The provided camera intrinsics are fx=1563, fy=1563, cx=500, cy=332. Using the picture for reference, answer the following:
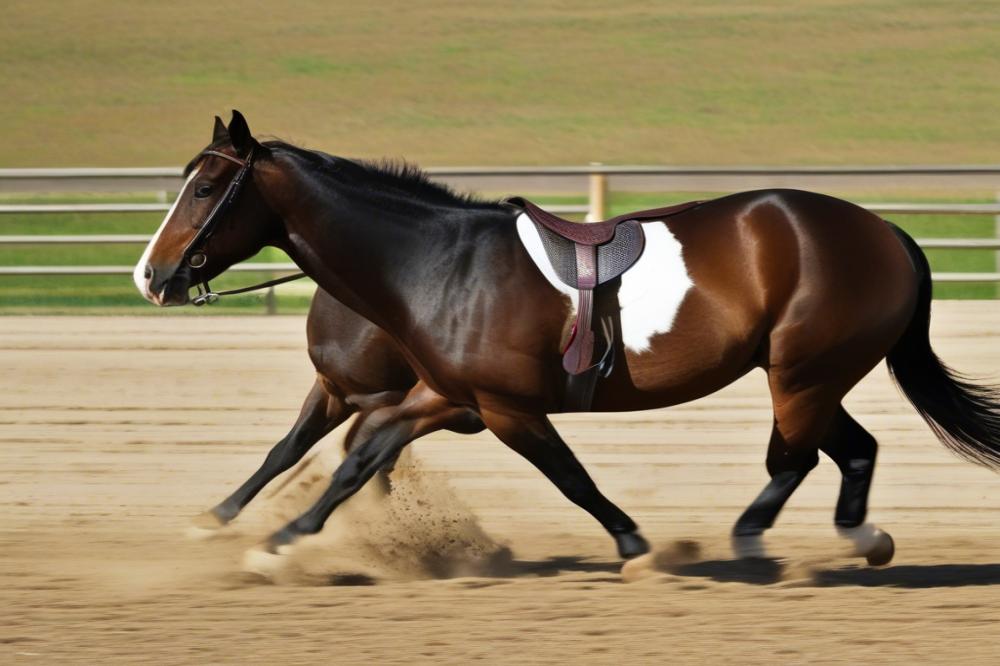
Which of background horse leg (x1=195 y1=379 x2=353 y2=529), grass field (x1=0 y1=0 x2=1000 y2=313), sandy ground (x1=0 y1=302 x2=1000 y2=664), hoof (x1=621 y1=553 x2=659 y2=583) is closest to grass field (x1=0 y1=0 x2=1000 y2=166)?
grass field (x1=0 y1=0 x2=1000 y2=313)

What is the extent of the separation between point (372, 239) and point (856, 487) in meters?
1.93

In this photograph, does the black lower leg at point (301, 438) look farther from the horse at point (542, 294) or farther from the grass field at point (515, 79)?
the grass field at point (515, 79)

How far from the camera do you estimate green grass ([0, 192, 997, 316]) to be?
12.4 m

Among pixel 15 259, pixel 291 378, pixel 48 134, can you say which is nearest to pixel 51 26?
pixel 48 134

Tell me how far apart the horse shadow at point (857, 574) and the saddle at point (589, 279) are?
2.50 feet

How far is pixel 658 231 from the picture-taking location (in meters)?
5.39

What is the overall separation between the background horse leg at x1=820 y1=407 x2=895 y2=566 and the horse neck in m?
1.42

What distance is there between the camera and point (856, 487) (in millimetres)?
5574

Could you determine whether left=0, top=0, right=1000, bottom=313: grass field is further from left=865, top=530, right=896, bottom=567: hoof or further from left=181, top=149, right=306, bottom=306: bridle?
left=181, top=149, right=306, bottom=306: bridle

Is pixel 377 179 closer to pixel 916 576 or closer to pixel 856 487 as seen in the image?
pixel 856 487

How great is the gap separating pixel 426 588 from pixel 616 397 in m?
0.92

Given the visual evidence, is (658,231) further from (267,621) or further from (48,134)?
(48,134)

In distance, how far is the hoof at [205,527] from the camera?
6.08 m

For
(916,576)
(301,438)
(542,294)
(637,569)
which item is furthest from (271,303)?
(916,576)
